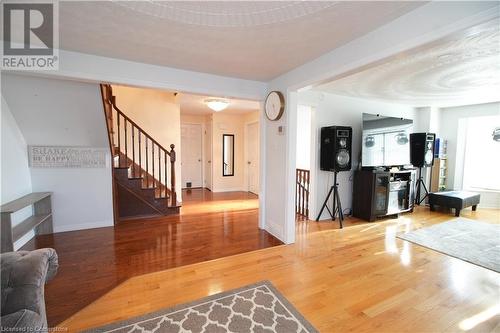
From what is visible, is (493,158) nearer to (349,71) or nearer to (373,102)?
(373,102)

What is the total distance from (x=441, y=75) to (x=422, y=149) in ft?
7.09

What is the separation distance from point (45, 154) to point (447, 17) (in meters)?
4.64

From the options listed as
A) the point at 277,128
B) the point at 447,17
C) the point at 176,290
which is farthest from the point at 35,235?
the point at 447,17

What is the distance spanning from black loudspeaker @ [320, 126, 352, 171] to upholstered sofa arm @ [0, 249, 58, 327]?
360 centimetres

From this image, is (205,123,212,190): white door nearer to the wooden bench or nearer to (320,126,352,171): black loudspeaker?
(320,126,352,171): black loudspeaker

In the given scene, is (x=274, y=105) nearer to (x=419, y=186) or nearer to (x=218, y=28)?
(x=218, y=28)

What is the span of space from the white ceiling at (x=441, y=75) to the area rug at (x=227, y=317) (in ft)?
7.19

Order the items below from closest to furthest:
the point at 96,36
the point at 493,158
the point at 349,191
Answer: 1. the point at 96,36
2. the point at 349,191
3. the point at 493,158

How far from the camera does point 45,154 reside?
3309mm

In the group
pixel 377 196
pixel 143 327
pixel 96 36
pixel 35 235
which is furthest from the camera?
pixel 377 196

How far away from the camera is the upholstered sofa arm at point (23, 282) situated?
1.16 m

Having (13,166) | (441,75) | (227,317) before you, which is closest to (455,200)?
(441,75)

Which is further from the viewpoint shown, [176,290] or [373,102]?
[373,102]

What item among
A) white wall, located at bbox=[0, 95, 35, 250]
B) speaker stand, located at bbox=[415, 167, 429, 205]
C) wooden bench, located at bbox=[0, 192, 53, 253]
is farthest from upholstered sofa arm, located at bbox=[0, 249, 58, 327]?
speaker stand, located at bbox=[415, 167, 429, 205]
